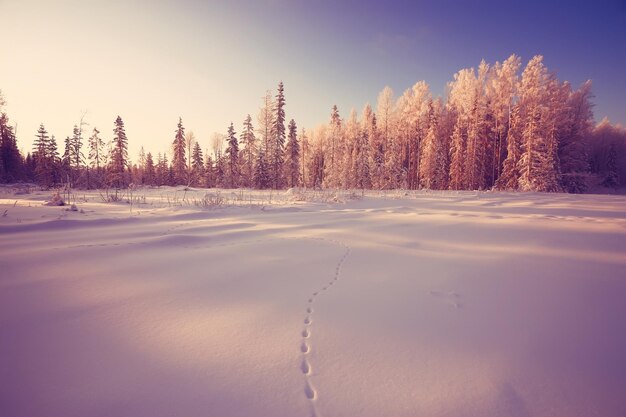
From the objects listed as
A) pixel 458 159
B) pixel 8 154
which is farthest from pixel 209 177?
pixel 458 159

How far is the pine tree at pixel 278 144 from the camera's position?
27766mm

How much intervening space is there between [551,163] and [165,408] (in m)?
28.9

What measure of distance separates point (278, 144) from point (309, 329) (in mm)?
27829

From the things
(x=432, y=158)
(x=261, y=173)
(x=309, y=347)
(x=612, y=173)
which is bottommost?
(x=309, y=347)

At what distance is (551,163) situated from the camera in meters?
21.8

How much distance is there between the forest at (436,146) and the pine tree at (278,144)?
0.10m

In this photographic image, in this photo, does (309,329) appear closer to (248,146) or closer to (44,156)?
(248,146)

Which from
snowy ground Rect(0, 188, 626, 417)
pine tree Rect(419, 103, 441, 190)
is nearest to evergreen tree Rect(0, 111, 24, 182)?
snowy ground Rect(0, 188, 626, 417)

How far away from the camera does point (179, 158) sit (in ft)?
132

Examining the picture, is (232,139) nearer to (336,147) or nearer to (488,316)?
(336,147)

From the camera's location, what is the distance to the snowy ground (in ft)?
4.35

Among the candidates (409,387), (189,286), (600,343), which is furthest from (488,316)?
(189,286)

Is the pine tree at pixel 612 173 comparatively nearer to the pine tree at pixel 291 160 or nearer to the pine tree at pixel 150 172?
the pine tree at pixel 291 160

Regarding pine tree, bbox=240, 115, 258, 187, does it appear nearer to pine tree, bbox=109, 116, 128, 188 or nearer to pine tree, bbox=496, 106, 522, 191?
pine tree, bbox=109, 116, 128, 188
